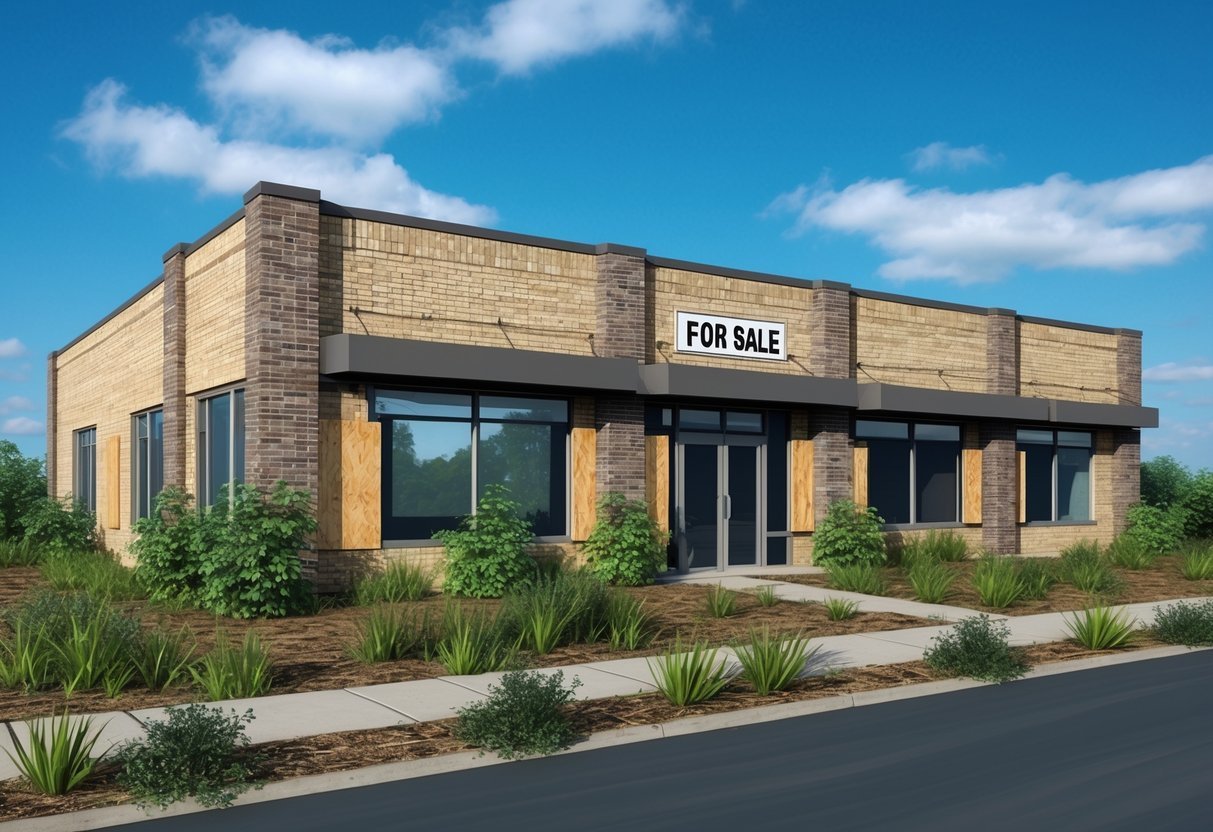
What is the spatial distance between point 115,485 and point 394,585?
11.6m

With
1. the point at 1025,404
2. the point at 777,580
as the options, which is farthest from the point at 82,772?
the point at 1025,404

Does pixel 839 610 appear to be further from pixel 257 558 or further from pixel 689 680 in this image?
pixel 257 558

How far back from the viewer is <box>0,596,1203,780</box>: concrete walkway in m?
8.34

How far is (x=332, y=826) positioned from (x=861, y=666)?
658cm

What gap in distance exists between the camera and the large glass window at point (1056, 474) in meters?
27.6

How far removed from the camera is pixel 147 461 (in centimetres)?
2312

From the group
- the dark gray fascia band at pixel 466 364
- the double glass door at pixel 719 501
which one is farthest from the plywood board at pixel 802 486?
the dark gray fascia band at pixel 466 364

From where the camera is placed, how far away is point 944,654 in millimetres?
11281

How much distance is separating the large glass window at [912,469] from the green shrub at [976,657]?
41.0ft

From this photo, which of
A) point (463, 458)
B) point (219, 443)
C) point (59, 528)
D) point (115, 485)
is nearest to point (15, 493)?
point (59, 528)

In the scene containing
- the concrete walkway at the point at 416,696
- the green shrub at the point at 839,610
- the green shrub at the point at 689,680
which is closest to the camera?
the concrete walkway at the point at 416,696

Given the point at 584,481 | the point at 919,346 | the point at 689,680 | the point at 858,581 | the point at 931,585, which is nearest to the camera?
the point at 689,680

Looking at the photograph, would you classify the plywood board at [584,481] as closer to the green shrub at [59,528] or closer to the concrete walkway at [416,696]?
the concrete walkway at [416,696]

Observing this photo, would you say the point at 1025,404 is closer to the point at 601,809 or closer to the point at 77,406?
the point at 601,809
